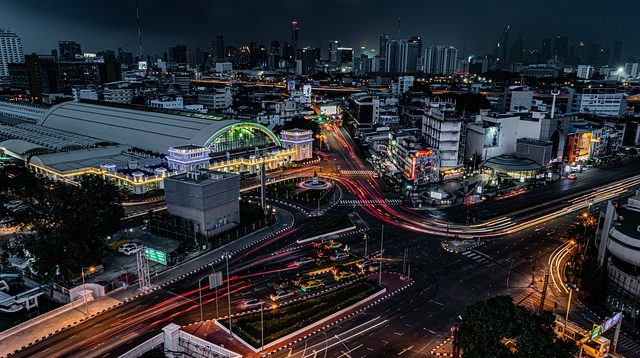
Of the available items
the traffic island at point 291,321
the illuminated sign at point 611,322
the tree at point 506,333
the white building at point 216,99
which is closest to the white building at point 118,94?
the white building at point 216,99

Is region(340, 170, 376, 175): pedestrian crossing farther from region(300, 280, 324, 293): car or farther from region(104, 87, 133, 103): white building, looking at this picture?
region(104, 87, 133, 103): white building

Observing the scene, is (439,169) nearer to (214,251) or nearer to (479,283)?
(479,283)

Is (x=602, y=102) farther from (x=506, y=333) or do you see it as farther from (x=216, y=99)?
(x=506, y=333)

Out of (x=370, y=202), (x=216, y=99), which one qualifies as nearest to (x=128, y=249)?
(x=370, y=202)

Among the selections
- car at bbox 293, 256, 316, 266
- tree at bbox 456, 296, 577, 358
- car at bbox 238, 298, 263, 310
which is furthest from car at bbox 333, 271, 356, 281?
tree at bbox 456, 296, 577, 358

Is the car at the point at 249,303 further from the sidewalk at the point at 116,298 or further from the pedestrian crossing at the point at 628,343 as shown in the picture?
the pedestrian crossing at the point at 628,343

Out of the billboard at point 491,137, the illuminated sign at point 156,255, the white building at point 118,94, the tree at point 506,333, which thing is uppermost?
the white building at point 118,94
